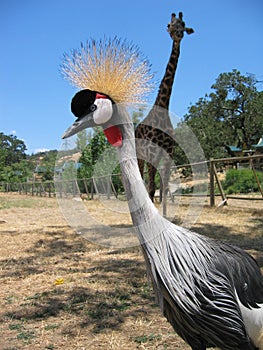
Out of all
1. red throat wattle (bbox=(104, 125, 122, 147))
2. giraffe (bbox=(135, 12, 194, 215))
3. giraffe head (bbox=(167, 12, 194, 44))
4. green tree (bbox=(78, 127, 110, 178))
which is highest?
giraffe head (bbox=(167, 12, 194, 44))

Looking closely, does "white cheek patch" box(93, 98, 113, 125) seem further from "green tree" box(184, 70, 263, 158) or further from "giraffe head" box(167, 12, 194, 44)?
"green tree" box(184, 70, 263, 158)

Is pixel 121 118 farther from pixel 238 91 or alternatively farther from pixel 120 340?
pixel 238 91

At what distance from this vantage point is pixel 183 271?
5.75 ft

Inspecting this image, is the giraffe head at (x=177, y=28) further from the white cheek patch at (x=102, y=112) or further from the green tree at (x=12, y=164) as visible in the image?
the green tree at (x=12, y=164)

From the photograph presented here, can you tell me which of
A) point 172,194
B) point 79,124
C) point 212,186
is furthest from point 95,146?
point 212,186

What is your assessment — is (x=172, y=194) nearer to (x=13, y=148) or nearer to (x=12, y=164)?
(x=12, y=164)

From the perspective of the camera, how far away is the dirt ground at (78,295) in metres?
2.69

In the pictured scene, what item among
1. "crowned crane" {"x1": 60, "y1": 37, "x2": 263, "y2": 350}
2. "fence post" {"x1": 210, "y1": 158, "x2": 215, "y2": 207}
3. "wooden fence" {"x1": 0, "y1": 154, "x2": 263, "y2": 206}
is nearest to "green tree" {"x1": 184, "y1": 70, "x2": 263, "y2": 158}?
"wooden fence" {"x1": 0, "y1": 154, "x2": 263, "y2": 206}

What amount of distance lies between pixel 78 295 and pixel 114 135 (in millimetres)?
2314

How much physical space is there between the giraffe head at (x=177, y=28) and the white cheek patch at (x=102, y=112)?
4.72 m

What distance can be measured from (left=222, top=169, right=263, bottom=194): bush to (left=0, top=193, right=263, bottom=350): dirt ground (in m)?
6.54

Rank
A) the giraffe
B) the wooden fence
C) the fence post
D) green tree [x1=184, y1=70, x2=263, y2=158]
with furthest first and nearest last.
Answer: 1. green tree [x1=184, y1=70, x2=263, y2=158]
2. the fence post
3. the wooden fence
4. the giraffe

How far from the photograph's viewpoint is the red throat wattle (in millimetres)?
1834

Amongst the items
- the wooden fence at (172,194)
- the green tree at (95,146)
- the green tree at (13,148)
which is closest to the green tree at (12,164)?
the green tree at (13,148)
